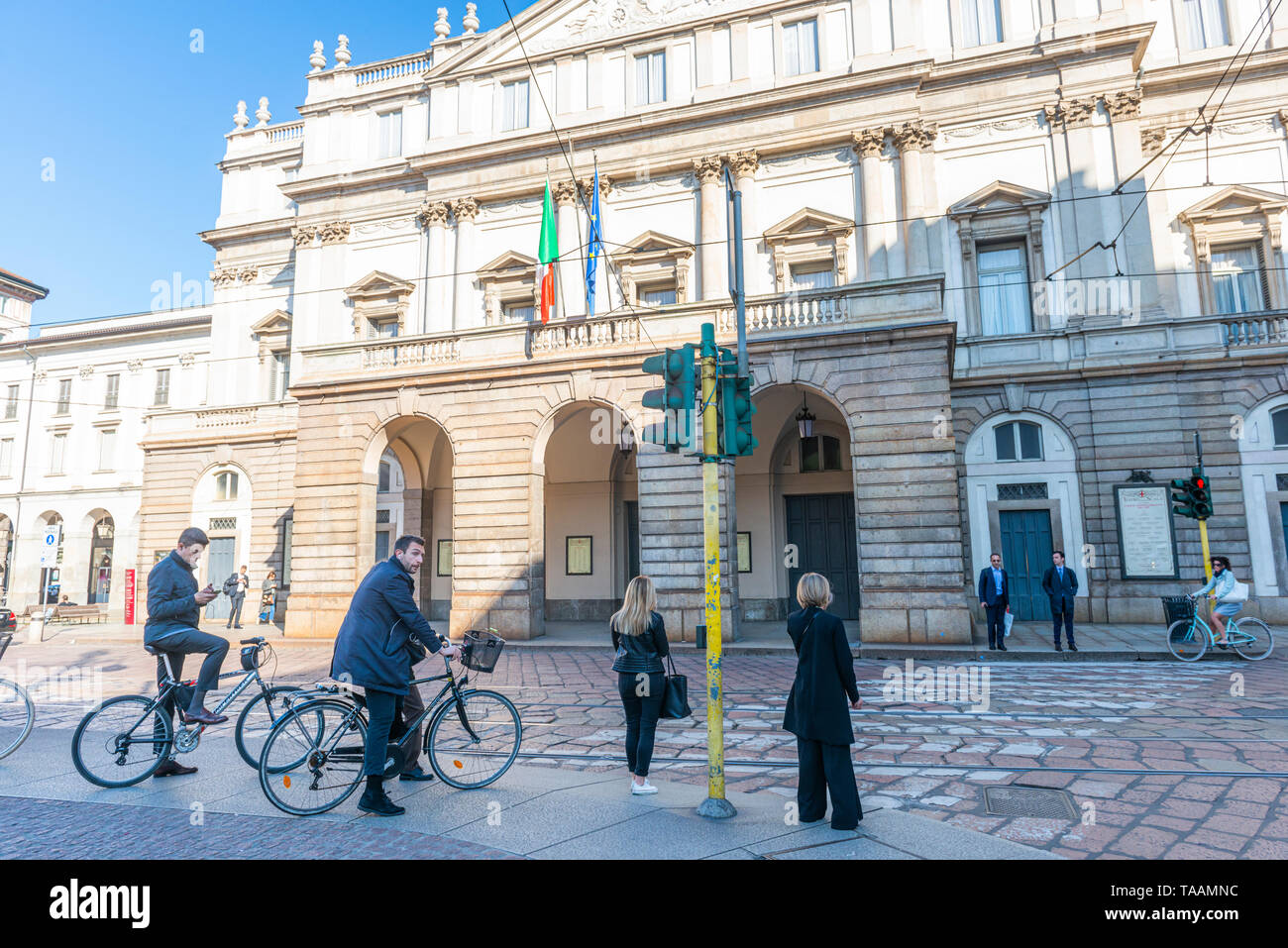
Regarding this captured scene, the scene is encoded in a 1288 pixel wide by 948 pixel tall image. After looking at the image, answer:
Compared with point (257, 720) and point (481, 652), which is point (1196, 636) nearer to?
point (481, 652)

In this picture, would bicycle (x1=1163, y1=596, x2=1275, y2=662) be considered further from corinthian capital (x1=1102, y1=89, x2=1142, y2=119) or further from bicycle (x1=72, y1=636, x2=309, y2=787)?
bicycle (x1=72, y1=636, x2=309, y2=787)

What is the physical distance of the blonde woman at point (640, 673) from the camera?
564 centimetres

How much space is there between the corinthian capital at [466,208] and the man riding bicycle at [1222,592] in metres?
20.5

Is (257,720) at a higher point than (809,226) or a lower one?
lower

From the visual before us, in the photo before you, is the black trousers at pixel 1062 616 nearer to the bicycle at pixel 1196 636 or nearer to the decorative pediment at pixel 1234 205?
the bicycle at pixel 1196 636

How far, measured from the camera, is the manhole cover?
523 centimetres

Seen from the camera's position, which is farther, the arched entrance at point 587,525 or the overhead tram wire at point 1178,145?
the arched entrance at point 587,525

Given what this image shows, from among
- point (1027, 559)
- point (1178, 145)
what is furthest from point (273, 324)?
point (1178, 145)

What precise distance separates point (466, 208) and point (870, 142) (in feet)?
39.0

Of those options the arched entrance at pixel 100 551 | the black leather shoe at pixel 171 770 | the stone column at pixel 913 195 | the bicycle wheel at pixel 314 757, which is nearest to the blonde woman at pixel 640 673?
the bicycle wheel at pixel 314 757

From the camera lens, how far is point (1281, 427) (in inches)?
698

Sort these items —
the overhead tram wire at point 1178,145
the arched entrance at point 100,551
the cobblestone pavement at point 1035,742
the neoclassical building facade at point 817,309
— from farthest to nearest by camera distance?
the arched entrance at point 100,551 < the overhead tram wire at point 1178,145 < the neoclassical building facade at point 817,309 < the cobblestone pavement at point 1035,742

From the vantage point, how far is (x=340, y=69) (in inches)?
1038

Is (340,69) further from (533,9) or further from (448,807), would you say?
(448,807)
